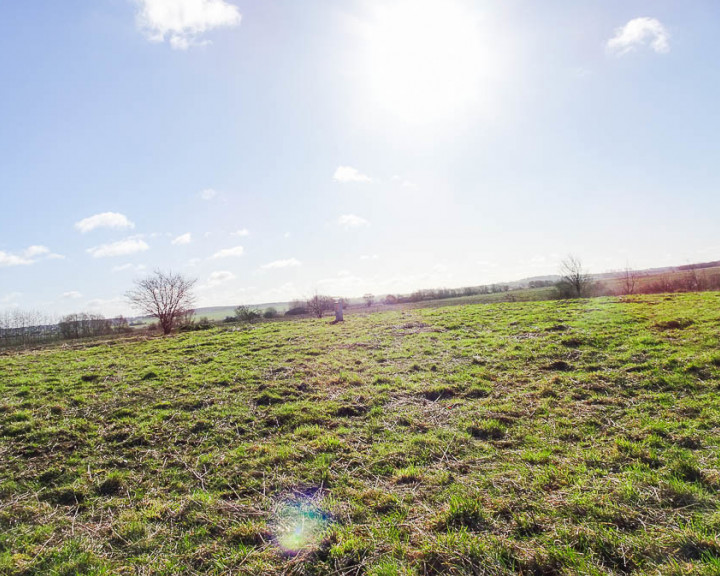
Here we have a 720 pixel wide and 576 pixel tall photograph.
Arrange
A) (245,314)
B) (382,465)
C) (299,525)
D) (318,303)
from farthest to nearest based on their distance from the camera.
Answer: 1. (245,314)
2. (318,303)
3. (382,465)
4. (299,525)

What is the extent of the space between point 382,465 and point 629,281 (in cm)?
5461

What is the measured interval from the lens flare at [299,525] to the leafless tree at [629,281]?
4675 centimetres

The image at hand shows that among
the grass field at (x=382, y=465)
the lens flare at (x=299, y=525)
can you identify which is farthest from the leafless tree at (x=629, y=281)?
the lens flare at (x=299, y=525)

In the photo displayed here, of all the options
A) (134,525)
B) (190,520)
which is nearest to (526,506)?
(190,520)

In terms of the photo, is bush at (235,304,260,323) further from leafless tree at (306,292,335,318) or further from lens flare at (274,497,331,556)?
lens flare at (274,497,331,556)

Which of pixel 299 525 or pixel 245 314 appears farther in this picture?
pixel 245 314

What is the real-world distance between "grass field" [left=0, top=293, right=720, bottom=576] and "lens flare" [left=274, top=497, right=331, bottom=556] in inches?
1.0

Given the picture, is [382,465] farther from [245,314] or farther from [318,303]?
[245,314]

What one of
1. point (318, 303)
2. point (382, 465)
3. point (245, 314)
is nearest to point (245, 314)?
point (245, 314)

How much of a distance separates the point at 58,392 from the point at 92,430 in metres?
4.42

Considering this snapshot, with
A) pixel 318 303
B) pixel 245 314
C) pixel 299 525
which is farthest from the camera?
pixel 245 314

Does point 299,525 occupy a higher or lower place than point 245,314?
lower

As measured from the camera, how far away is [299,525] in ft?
15.3

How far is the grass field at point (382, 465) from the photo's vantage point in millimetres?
4020
